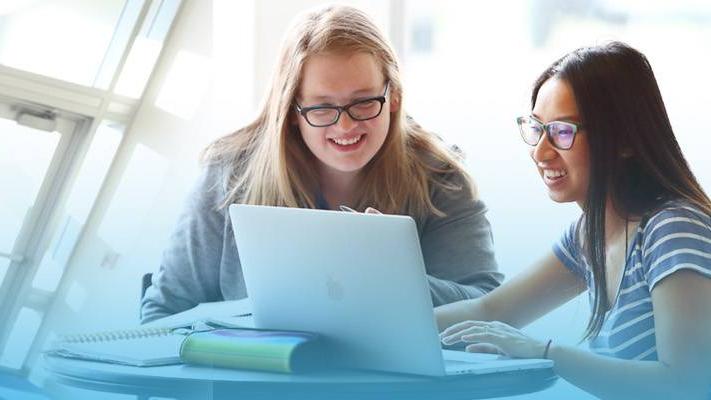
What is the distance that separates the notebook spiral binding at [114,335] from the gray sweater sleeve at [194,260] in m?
0.49

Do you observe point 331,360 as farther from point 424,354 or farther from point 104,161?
point 104,161

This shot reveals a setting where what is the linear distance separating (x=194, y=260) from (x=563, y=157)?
35.3 inches

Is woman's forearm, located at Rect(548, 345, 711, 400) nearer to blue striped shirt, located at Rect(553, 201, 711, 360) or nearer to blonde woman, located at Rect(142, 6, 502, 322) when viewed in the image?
blue striped shirt, located at Rect(553, 201, 711, 360)

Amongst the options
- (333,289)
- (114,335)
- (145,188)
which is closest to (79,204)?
(145,188)

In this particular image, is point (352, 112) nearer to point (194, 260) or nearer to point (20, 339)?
point (194, 260)

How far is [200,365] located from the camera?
1438 millimetres

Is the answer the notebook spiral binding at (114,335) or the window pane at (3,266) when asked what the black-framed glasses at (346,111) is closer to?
the notebook spiral binding at (114,335)

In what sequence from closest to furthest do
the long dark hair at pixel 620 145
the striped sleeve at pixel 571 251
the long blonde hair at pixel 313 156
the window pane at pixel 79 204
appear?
the long dark hair at pixel 620 145, the striped sleeve at pixel 571 251, the long blonde hair at pixel 313 156, the window pane at pixel 79 204

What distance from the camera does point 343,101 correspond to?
77.8 inches

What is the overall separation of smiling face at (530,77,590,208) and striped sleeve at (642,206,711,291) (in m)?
0.14

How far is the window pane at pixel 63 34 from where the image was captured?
3.70 m

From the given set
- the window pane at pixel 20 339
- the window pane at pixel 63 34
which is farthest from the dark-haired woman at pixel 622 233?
the window pane at pixel 20 339

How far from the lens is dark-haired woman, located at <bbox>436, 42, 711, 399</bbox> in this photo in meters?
1.40

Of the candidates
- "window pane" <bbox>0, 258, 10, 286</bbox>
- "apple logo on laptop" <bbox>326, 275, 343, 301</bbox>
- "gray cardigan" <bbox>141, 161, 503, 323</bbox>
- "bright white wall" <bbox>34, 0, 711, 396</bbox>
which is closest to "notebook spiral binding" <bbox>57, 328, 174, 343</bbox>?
"apple logo on laptop" <bbox>326, 275, 343, 301</bbox>
